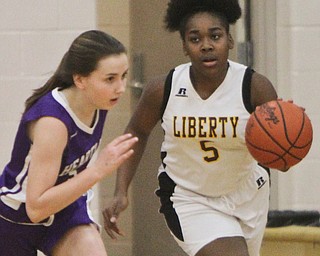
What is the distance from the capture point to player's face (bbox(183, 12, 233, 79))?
4.16m

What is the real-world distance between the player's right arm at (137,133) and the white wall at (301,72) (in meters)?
1.34

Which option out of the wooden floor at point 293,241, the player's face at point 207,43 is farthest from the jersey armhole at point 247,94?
the wooden floor at point 293,241

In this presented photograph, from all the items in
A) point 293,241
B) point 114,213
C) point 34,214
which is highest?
point 34,214

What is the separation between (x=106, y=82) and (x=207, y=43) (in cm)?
55

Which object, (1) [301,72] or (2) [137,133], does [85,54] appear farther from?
(1) [301,72]

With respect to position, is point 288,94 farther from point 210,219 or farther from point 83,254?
point 83,254

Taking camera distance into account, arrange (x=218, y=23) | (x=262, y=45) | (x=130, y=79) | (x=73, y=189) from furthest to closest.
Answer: (x=130, y=79), (x=262, y=45), (x=218, y=23), (x=73, y=189)

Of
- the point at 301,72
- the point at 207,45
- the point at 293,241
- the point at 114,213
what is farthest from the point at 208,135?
the point at 301,72

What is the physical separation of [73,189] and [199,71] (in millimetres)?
888

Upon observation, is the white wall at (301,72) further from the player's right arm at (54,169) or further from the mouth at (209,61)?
the player's right arm at (54,169)

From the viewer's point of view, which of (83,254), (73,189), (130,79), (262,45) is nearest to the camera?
(73,189)

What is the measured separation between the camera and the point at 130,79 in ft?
20.3

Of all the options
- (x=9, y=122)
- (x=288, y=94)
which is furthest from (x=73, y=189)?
(x=288, y=94)

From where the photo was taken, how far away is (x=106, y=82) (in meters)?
3.81
